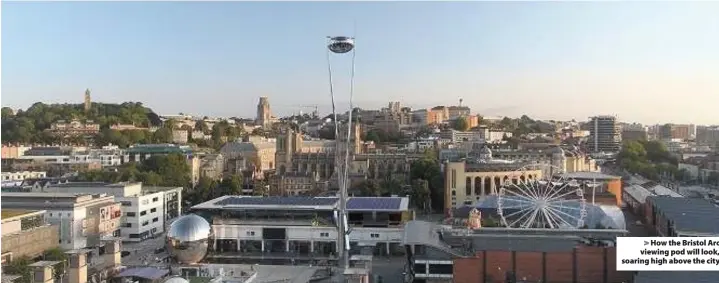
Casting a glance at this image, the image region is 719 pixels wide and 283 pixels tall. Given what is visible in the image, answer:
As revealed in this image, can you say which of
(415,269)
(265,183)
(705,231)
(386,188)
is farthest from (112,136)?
(705,231)

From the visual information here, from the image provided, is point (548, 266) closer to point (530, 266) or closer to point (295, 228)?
point (530, 266)

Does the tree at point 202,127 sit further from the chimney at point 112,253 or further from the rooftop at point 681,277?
the rooftop at point 681,277

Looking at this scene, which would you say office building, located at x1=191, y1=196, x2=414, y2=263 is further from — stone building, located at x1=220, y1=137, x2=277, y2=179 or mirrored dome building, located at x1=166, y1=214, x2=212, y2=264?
stone building, located at x1=220, y1=137, x2=277, y2=179

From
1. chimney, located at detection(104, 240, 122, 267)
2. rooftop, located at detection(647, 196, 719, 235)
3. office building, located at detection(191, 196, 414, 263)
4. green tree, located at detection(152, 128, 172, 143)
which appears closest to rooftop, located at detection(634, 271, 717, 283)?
rooftop, located at detection(647, 196, 719, 235)

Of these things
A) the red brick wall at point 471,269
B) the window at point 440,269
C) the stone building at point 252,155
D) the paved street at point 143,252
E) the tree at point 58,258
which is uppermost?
the stone building at point 252,155

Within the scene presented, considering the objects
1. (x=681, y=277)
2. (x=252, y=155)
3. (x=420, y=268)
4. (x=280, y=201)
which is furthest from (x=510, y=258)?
(x=252, y=155)

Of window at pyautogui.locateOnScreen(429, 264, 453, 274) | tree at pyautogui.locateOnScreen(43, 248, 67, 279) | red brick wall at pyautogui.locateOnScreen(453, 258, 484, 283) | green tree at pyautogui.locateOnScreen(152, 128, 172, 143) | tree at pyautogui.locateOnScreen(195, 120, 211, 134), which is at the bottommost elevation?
tree at pyautogui.locateOnScreen(43, 248, 67, 279)

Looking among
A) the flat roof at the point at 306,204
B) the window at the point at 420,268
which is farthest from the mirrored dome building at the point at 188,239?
the flat roof at the point at 306,204
